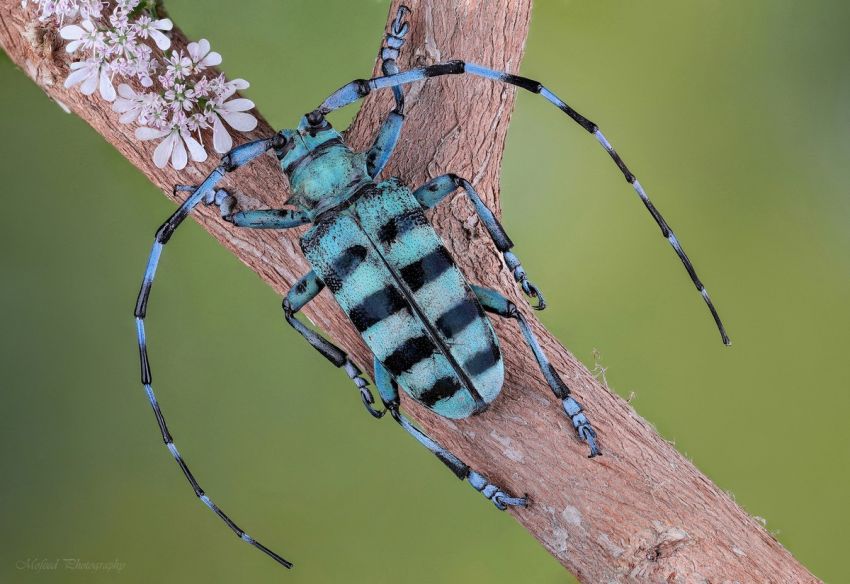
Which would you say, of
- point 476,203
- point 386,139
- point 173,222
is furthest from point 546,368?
point 173,222

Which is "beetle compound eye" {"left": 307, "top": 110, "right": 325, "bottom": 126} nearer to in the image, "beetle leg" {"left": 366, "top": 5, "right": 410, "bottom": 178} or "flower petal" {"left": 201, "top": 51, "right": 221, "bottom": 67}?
"beetle leg" {"left": 366, "top": 5, "right": 410, "bottom": 178}

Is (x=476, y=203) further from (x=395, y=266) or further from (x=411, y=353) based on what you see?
(x=411, y=353)

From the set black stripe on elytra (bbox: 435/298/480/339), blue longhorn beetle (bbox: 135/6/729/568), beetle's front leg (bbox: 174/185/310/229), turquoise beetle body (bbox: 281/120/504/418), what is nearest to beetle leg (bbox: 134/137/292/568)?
blue longhorn beetle (bbox: 135/6/729/568)

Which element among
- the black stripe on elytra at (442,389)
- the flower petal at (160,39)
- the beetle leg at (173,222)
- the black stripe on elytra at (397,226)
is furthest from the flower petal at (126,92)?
the black stripe on elytra at (442,389)

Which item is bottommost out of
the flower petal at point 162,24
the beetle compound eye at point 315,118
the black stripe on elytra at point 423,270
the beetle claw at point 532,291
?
the black stripe on elytra at point 423,270

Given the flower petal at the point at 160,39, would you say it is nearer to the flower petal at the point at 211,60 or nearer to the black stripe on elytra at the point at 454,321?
the flower petal at the point at 211,60
